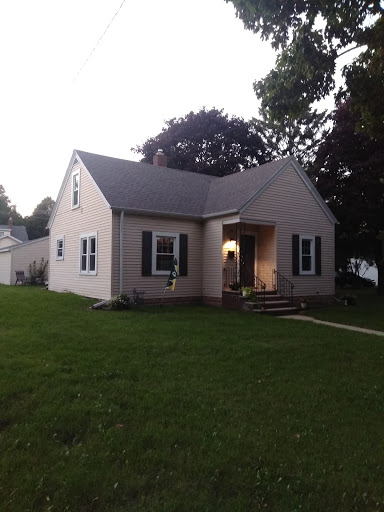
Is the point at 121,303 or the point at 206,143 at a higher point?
the point at 206,143

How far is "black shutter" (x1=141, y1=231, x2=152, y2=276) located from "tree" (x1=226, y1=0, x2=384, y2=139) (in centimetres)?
662

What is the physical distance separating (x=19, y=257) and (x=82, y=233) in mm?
11384

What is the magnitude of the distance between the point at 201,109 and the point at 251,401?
29887 millimetres

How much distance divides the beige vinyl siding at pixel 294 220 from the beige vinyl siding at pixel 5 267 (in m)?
17.6

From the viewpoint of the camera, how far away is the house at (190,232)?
43.5ft

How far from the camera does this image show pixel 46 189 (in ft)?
207

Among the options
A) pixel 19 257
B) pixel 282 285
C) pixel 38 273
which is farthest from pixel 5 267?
pixel 282 285

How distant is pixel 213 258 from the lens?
14.2m

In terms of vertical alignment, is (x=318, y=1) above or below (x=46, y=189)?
below

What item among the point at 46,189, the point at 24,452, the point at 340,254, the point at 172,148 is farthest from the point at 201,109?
the point at 46,189

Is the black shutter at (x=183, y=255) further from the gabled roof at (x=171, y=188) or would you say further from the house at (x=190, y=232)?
the gabled roof at (x=171, y=188)

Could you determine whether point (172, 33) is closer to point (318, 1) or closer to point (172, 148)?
point (318, 1)

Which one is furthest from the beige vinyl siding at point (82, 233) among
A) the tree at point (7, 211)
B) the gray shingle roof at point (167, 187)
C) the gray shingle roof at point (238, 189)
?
the tree at point (7, 211)

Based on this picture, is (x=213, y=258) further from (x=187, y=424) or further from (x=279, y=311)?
(x=187, y=424)
